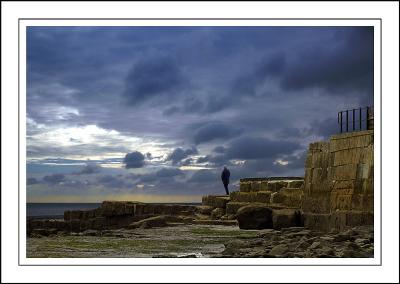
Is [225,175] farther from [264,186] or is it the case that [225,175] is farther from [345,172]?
[345,172]

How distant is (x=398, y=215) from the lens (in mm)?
8516

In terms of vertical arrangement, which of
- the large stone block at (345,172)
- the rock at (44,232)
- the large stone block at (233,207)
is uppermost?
the large stone block at (345,172)

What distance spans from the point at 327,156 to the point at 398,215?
7984 millimetres

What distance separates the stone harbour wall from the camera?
45.0ft

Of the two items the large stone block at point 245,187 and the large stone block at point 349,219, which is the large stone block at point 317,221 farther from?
the large stone block at point 245,187

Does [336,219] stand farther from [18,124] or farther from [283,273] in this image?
[18,124]

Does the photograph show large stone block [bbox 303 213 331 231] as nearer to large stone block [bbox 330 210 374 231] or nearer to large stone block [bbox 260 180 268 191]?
large stone block [bbox 330 210 374 231]

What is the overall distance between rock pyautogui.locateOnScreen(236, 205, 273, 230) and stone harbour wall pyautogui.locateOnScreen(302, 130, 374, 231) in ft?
3.45

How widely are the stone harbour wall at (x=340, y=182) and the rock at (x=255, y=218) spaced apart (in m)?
1.05

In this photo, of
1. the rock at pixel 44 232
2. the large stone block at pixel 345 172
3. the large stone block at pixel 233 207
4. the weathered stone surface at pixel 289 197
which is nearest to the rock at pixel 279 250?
the large stone block at pixel 345 172

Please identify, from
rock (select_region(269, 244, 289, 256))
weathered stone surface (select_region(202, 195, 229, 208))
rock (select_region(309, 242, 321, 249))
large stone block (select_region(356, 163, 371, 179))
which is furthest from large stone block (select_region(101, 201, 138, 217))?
rock (select_region(309, 242, 321, 249))

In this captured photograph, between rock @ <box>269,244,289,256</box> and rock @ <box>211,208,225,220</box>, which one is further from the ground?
rock @ <box>269,244,289,256</box>

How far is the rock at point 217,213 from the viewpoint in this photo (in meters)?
24.2

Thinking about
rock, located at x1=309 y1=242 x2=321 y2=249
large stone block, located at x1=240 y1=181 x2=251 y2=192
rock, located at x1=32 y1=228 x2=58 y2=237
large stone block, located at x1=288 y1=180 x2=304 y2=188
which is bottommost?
rock, located at x1=32 y1=228 x2=58 y2=237
